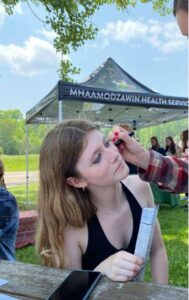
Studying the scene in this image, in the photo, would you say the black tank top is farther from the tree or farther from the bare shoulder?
the tree

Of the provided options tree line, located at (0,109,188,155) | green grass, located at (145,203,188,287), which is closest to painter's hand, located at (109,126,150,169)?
green grass, located at (145,203,188,287)

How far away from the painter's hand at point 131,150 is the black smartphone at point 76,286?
413mm

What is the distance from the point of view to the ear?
41.7 inches

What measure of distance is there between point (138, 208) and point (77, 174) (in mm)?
249

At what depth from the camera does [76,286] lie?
0.72 meters

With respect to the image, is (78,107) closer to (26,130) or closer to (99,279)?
(26,130)

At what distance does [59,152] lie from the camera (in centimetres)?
107

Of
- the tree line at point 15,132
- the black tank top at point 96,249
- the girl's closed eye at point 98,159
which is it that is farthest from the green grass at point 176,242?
the tree line at point 15,132

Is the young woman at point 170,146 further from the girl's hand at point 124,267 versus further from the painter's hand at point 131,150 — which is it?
the girl's hand at point 124,267

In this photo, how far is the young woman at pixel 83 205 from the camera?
3.29ft

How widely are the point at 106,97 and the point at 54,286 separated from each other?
3.54 metres

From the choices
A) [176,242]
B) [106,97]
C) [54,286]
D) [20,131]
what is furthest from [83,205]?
[20,131]

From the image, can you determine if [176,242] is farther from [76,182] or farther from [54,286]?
[54,286]

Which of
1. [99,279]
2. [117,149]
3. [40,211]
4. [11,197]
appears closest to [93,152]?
[117,149]
